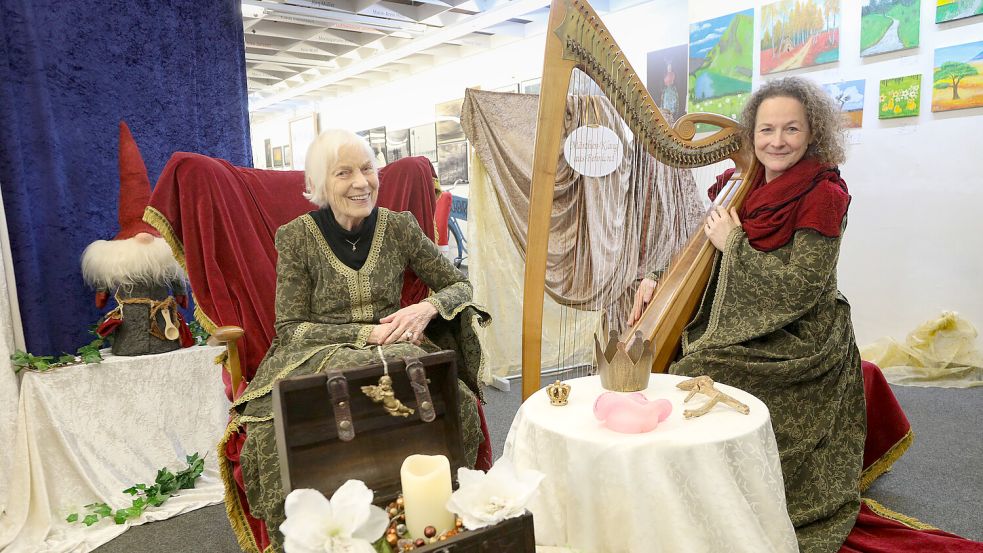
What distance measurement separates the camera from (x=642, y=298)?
2.17 m

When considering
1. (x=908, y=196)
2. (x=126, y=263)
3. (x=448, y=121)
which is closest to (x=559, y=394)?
(x=126, y=263)

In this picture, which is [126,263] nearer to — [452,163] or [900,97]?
Result: [900,97]

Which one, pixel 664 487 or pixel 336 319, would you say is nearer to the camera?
pixel 664 487

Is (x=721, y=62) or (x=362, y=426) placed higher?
(x=721, y=62)

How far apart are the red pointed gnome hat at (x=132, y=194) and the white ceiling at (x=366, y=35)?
9.55 ft

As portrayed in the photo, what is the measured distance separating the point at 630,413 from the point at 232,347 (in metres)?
1.24

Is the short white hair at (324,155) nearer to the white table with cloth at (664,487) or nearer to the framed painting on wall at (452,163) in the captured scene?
the white table with cloth at (664,487)

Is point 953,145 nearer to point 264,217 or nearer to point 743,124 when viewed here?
point 743,124

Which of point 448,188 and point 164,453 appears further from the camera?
point 448,188

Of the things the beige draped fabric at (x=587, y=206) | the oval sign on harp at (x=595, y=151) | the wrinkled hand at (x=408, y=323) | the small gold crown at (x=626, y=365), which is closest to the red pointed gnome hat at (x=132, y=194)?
the wrinkled hand at (x=408, y=323)

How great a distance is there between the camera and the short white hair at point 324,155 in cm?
193

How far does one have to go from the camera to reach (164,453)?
251 centimetres

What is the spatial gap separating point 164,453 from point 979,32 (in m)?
4.38

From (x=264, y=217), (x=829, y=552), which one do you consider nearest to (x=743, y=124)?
(x=829, y=552)
